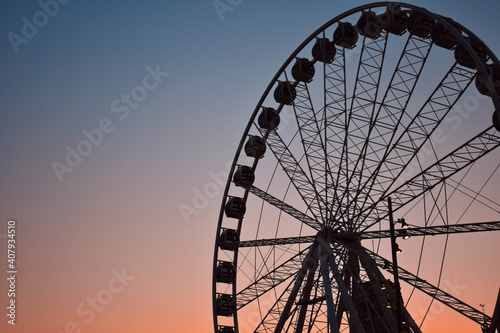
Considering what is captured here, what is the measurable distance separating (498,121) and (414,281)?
7.36m

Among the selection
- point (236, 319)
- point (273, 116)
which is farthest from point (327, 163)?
point (236, 319)

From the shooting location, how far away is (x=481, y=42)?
24328 millimetres

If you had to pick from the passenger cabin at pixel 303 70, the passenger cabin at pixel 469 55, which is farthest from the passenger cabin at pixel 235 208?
the passenger cabin at pixel 469 55

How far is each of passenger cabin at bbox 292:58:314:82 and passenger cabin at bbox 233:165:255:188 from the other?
5.77 meters

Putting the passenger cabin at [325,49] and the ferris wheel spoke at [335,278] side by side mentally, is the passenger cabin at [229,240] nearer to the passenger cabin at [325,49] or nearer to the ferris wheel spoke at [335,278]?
the ferris wheel spoke at [335,278]

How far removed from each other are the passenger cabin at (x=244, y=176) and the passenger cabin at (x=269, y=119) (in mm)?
2612

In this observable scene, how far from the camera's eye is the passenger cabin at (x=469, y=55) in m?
24.6

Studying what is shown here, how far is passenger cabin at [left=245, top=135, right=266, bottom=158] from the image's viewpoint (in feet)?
110

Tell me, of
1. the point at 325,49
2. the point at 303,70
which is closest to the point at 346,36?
the point at 325,49

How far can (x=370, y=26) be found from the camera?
28219mm

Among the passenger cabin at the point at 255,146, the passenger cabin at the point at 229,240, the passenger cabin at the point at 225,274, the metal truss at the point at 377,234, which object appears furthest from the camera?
the passenger cabin at the point at 225,274

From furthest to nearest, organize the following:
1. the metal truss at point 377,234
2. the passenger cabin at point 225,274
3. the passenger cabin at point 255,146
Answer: the passenger cabin at point 225,274 → the passenger cabin at point 255,146 → the metal truss at point 377,234

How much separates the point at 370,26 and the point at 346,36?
1.77m

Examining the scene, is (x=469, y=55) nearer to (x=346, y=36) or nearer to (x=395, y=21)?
(x=395, y=21)
